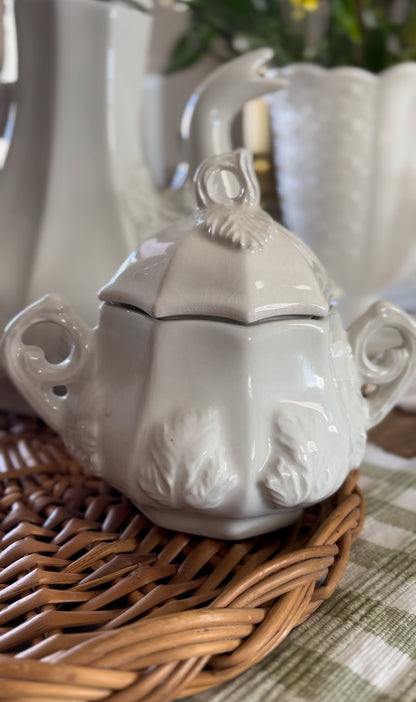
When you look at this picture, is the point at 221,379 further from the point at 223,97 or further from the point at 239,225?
the point at 223,97

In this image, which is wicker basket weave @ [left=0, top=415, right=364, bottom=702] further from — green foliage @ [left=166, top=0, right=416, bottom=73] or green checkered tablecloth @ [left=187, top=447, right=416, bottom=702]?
green foliage @ [left=166, top=0, right=416, bottom=73]

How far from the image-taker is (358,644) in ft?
0.99

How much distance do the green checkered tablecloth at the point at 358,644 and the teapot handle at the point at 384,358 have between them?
0.24ft

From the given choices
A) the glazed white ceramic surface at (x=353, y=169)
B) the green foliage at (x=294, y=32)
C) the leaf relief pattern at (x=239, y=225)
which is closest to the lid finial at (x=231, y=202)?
the leaf relief pattern at (x=239, y=225)

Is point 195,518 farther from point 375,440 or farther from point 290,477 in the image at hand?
point 375,440

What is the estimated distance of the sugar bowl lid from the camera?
1.05ft

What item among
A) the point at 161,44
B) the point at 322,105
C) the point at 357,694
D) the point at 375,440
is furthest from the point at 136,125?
the point at 161,44

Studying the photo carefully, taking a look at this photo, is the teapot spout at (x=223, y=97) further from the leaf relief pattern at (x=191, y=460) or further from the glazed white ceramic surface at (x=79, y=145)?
the leaf relief pattern at (x=191, y=460)

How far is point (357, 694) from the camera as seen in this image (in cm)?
27

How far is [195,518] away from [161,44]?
3.61 feet

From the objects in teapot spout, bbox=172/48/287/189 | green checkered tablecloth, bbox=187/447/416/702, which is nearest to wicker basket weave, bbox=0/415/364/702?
green checkered tablecloth, bbox=187/447/416/702

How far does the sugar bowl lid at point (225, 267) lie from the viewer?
1.05ft

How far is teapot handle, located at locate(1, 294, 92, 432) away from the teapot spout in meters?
0.18

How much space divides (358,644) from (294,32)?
2.13 ft
